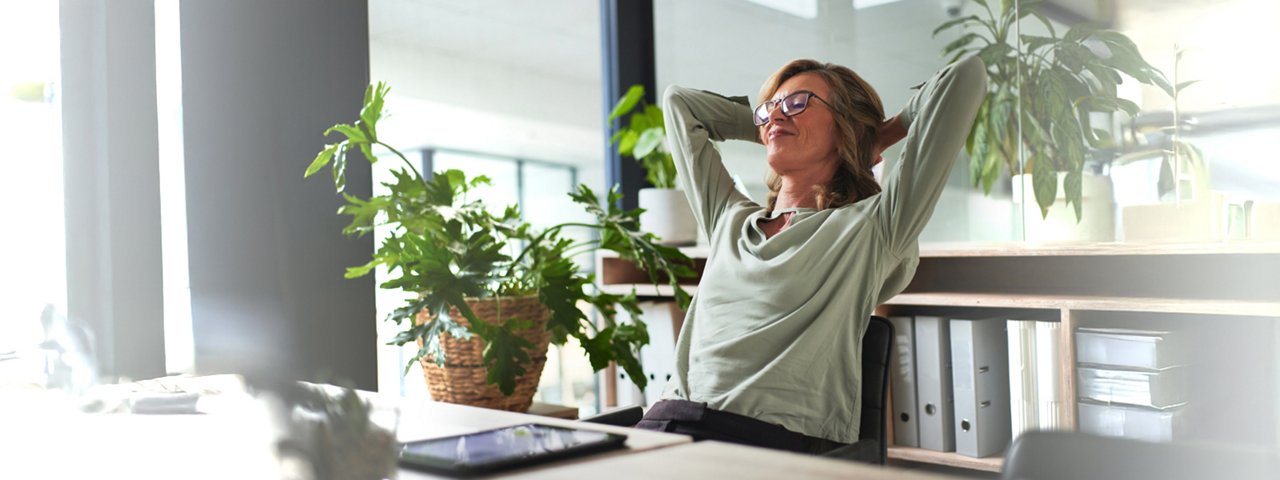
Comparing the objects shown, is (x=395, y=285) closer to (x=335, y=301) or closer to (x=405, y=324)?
(x=335, y=301)

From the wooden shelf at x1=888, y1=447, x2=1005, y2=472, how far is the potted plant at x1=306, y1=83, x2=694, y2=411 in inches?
26.4

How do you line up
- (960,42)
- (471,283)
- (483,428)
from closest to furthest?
1. (483,428)
2. (471,283)
3. (960,42)

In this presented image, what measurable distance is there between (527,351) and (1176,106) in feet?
5.44

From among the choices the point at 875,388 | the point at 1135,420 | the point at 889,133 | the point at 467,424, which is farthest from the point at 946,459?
the point at 467,424

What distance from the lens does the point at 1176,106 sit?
225 centimetres

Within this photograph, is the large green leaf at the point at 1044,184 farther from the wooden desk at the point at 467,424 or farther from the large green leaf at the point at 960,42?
the wooden desk at the point at 467,424

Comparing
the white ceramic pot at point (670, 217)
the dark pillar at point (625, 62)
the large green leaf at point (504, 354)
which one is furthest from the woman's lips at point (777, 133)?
the dark pillar at point (625, 62)

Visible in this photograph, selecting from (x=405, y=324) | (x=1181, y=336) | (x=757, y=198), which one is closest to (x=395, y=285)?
(x=405, y=324)

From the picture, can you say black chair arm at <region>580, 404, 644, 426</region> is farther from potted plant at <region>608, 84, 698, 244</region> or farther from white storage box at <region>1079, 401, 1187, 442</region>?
potted plant at <region>608, 84, 698, 244</region>

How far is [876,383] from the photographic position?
170 centimetres

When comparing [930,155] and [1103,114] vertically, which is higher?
[1103,114]

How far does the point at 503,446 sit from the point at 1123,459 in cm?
58

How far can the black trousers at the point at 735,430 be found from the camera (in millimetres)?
1639

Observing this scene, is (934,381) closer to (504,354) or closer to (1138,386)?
(1138,386)
